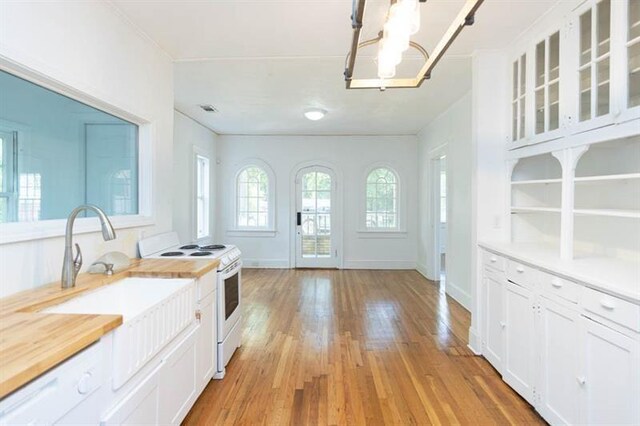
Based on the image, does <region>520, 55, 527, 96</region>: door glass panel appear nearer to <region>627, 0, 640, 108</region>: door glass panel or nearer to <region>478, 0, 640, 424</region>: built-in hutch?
<region>478, 0, 640, 424</region>: built-in hutch

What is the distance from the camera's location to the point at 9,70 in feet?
5.29

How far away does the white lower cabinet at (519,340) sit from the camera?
2139 mm

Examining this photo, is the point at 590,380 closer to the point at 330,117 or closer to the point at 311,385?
the point at 311,385

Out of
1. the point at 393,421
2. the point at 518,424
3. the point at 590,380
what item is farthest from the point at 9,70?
the point at 518,424

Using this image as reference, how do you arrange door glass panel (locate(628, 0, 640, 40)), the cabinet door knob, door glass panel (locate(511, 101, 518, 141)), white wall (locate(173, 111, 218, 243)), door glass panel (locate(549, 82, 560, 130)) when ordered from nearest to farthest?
the cabinet door knob < door glass panel (locate(628, 0, 640, 40)) < door glass panel (locate(549, 82, 560, 130)) < door glass panel (locate(511, 101, 518, 141)) < white wall (locate(173, 111, 218, 243))

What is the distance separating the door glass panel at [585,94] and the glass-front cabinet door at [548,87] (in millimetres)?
186

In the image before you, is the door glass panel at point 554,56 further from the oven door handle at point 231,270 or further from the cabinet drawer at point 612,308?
the oven door handle at point 231,270

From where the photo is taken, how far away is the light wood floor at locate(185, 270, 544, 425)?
210 cm

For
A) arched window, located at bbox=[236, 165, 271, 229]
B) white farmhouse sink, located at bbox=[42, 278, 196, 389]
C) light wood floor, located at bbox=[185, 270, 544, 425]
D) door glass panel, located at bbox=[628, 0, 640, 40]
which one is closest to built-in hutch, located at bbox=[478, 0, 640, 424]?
door glass panel, located at bbox=[628, 0, 640, 40]

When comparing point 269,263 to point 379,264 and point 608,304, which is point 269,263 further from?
point 608,304

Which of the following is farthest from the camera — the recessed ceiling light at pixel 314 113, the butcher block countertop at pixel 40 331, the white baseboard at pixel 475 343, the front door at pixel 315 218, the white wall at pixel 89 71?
the front door at pixel 315 218

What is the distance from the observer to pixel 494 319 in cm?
264

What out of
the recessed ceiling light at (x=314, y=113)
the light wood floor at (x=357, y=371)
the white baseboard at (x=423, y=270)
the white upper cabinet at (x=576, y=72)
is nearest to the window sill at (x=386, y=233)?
the white baseboard at (x=423, y=270)

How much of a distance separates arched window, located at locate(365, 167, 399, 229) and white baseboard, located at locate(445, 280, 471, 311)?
2.00 meters
